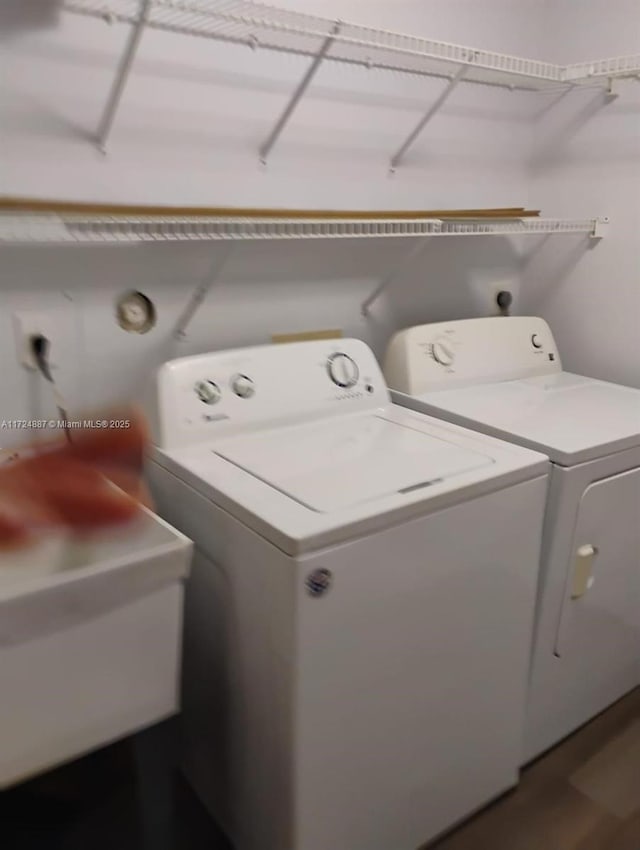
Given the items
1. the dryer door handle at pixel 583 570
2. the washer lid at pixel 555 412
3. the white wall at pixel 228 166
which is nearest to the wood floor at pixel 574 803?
the dryer door handle at pixel 583 570

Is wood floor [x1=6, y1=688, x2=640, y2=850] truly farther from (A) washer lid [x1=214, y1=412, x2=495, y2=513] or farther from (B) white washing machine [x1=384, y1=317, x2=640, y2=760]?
(A) washer lid [x1=214, y1=412, x2=495, y2=513]

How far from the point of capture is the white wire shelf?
1306mm

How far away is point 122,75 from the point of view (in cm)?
140

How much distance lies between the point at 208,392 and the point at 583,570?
988 millimetres

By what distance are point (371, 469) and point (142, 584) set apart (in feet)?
1.75

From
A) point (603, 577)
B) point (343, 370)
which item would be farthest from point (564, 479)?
point (343, 370)

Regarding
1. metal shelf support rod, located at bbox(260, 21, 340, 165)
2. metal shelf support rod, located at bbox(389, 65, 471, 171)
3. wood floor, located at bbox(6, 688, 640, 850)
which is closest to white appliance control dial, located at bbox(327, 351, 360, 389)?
metal shelf support rod, located at bbox(260, 21, 340, 165)

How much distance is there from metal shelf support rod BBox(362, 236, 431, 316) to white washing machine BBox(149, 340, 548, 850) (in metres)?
0.44

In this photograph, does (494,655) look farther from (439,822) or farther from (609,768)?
(609,768)

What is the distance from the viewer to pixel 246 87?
171cm

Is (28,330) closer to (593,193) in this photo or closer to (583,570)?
(583,570)

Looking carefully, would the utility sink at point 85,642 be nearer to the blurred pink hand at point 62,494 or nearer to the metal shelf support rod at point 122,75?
the blurred pink hand at point 62,494

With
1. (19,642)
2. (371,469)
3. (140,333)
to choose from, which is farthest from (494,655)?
(140,333)

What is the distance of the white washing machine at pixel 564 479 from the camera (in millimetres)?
1622
